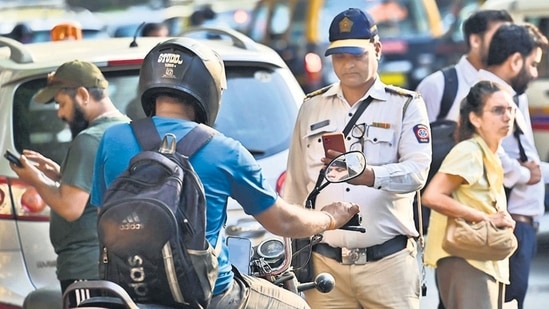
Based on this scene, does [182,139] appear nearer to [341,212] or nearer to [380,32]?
[341,212]

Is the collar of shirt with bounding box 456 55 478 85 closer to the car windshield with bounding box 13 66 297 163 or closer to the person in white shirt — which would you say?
the person in white shirt

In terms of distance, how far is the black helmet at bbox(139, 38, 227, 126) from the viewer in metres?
4.72

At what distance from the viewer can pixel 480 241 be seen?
21.7 feet

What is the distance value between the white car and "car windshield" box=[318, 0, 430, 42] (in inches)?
471

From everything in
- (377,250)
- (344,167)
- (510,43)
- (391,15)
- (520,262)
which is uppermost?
(344,167)

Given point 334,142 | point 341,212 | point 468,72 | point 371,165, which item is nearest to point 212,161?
point 341,212

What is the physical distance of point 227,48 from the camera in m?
7.92

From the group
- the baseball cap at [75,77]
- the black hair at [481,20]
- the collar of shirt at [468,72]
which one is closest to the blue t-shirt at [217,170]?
the baseball cap at [75,77]

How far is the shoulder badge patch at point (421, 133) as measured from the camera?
606cm

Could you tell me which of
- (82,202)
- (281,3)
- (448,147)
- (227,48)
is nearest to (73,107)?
(82,202)

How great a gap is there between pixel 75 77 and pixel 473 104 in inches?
74.5

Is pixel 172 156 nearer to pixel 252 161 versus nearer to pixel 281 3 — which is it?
pixel 252 161

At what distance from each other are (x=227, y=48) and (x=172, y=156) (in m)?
3.54

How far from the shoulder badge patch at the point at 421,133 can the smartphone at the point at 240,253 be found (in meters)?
1.34
